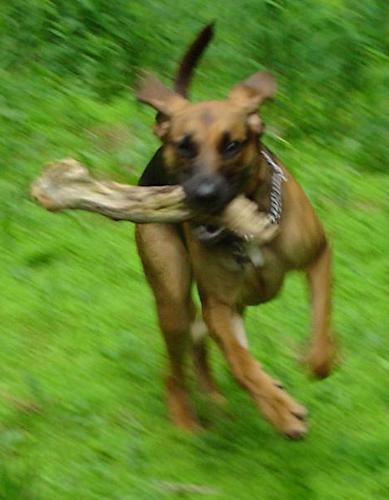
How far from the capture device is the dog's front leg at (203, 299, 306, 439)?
17.2 ft

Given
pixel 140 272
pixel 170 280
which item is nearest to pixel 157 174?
pixel 170 280

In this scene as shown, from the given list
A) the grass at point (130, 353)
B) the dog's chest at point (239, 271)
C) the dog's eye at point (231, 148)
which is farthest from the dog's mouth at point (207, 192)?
the grass at point (130, 353)

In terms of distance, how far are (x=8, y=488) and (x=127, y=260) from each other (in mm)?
2317

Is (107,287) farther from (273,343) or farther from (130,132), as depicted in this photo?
(130,132)

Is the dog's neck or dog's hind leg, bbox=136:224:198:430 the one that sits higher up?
the dog's neck

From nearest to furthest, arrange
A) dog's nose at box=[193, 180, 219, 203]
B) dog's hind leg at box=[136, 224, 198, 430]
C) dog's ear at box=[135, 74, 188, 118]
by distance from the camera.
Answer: dog's nose at box=[193, 180, 219, 203], dog's ear at box=[135, 74, 188, 118], dog's hind leg at box=[136, 224, 198, 430]

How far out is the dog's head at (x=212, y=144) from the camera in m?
5.25


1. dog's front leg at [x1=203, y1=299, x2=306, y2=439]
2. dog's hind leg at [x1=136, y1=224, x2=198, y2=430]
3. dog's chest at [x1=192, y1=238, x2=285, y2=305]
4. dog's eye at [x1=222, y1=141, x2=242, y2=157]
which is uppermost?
dog's eye at [x1=222, y1=141, x2=242, y2=157]

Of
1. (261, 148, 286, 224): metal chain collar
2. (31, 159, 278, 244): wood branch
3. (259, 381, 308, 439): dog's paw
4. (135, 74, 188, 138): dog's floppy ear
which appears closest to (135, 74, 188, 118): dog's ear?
(135, 74, 188, 138): dog's floppy ear

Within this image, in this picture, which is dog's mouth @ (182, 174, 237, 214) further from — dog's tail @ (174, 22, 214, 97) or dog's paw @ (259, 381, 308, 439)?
dog's tail @ (174, 22, 214, 97)

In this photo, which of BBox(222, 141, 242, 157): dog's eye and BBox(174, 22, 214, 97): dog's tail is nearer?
BBox(222, 141, 242, 157): dog's eye

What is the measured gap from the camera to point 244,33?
8961mm

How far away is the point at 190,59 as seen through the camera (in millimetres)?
6059

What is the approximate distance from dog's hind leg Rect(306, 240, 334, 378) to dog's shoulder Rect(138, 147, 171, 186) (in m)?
0.61
